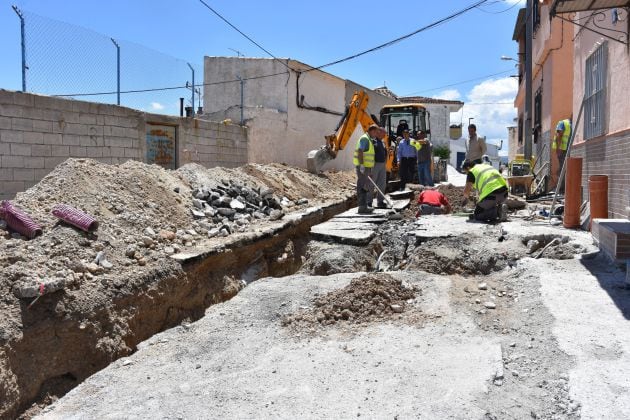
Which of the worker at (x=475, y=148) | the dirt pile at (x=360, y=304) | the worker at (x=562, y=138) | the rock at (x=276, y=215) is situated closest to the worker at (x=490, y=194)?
the worker at (x=562, y=138)

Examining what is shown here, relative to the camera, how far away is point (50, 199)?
6812 mm

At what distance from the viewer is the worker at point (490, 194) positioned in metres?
7.79

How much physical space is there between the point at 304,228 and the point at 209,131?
4020mm

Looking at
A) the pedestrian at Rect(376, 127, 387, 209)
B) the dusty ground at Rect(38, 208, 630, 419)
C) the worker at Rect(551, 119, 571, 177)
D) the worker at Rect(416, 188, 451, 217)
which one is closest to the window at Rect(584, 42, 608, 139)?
the worker at Rect(551, 119, 571, 177)

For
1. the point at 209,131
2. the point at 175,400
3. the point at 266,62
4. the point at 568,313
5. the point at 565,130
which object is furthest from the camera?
the point at 266,62

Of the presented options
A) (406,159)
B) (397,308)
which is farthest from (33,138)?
(406,159)

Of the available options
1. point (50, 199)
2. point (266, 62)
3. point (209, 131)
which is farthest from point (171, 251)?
point (266, 62)

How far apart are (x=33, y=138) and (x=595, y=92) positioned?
319 inches

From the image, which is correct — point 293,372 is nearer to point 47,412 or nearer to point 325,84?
point 47,412

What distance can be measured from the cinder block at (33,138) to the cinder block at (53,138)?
0.07 metres

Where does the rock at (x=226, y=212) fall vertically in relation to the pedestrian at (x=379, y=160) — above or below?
below

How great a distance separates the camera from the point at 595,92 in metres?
7.76

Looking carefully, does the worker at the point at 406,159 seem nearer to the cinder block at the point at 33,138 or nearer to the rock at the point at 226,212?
the rock at the point at 226,212

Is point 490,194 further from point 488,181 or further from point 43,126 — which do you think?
point 43,126
